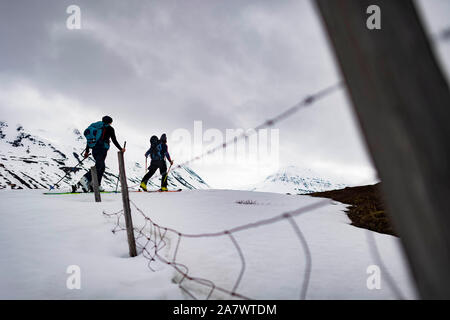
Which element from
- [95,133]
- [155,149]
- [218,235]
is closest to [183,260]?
[218,235]

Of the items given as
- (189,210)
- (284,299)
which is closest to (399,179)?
(284,299)

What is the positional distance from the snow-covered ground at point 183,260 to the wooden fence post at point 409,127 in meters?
1.06

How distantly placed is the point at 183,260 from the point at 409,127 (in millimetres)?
3165

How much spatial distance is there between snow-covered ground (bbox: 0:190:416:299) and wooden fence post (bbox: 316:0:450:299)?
3.49 ft

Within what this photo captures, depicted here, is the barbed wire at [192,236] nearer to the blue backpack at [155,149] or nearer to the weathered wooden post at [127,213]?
the weathered wooden post at [127,213]

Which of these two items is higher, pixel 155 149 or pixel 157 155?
pixel 155 149

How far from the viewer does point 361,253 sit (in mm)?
3660

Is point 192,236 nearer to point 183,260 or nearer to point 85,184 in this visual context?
point 183,260

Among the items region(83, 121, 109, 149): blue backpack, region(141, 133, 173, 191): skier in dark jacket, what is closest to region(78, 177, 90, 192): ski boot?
region(83, 121, 109, 149): blue backpack

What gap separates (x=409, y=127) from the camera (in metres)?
0.81

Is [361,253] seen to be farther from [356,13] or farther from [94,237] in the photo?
[94,237]

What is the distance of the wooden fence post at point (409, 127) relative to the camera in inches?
30.8

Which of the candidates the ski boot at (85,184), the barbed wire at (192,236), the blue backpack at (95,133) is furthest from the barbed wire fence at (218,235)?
the ski boot at (85,184)

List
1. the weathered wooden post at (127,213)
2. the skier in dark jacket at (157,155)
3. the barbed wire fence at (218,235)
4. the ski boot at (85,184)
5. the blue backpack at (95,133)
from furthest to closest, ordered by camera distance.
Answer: the skier in dark jacket at (157,155) → the ski boot at (85,184) → the blue backpack at (95,133) → the weathered wooden post at (127,213) → the barbed wire fence at (218,235)
